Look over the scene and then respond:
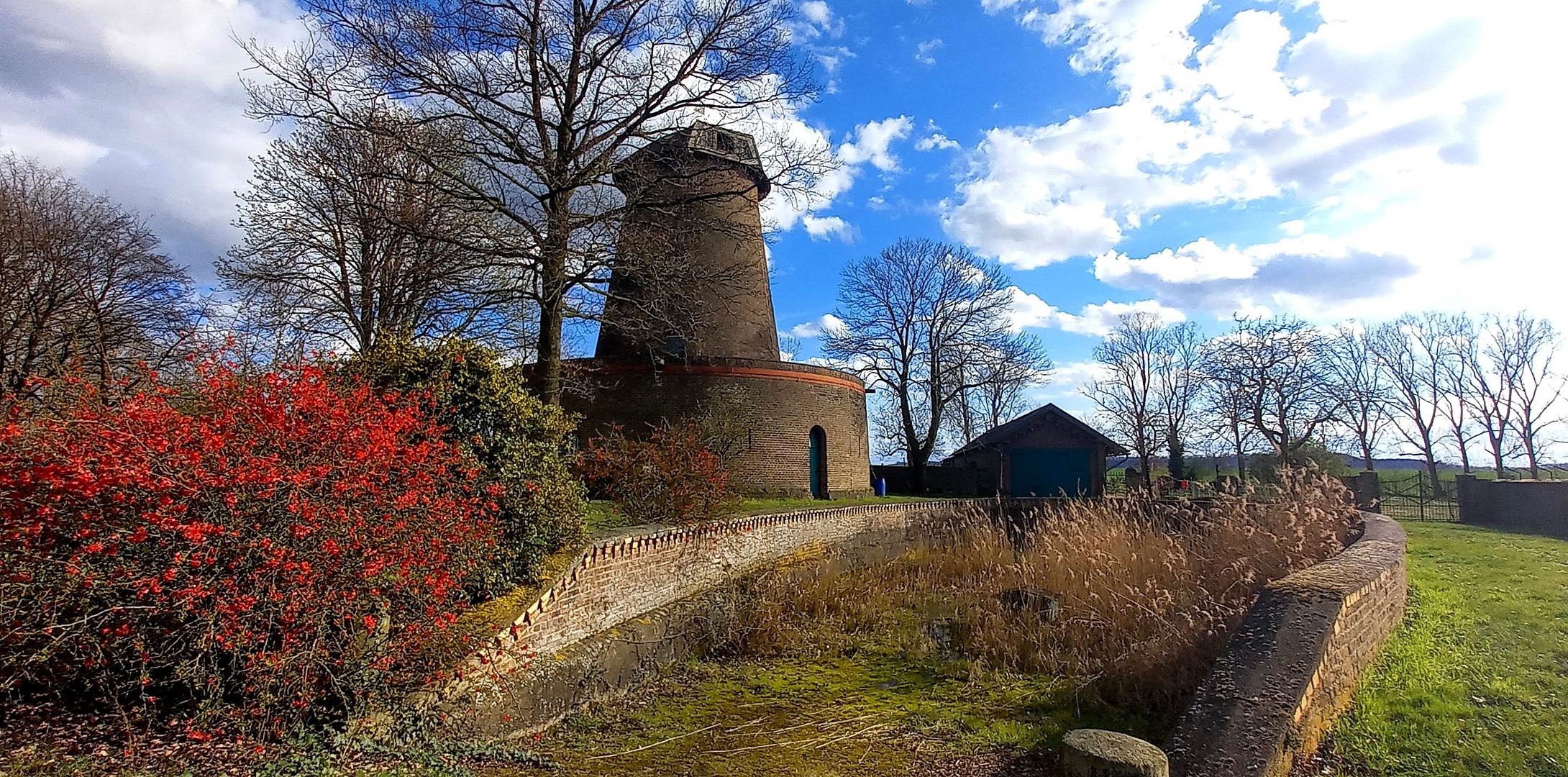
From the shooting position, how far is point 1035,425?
27.3 metres

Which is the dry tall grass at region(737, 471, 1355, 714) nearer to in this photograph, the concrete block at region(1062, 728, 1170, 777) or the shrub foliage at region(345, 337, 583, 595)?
the concrete block at region(1062, 728, 1170, 777)

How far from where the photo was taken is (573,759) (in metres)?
5.55

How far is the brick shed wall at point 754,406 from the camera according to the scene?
62.3 feet

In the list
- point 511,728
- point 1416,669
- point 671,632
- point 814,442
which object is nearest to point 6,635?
point 511,728

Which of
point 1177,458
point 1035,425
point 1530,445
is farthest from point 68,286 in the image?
point 1530,445

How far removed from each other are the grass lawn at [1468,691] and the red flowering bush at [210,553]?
5.57m

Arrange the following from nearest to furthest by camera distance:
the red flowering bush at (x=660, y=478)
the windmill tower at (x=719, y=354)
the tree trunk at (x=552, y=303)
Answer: the tree trunk at (x=552, y=303)
the red flowering bush at (x=660, y=478)
the windmill tower at (x=719, y=354)

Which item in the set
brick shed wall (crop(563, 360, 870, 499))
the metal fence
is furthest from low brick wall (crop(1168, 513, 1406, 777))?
the metal fence

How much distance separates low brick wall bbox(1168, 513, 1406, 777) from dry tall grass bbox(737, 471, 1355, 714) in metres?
0.93

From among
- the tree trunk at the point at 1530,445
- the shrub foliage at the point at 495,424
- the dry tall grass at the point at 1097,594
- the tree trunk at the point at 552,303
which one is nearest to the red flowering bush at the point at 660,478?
the tree trunk at the point at 552,303

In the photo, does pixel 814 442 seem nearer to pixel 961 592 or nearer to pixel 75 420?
pixel 961 592

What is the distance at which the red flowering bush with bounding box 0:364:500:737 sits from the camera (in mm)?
3900

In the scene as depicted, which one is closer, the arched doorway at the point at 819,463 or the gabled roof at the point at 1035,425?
the arched doorway at the point at 819,463

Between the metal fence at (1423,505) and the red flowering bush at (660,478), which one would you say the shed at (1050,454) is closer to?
the metal fence at (1423,505)
